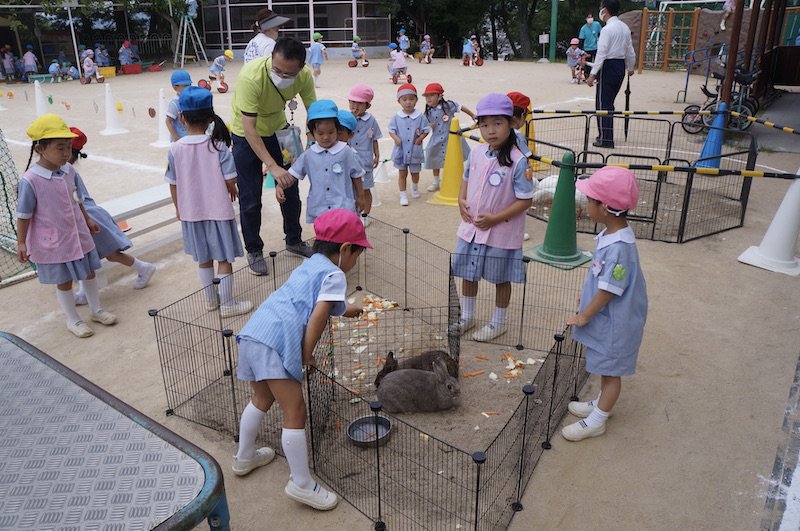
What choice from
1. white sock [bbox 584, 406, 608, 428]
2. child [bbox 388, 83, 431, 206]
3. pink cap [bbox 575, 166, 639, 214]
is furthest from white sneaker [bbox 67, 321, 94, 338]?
child [bbox 388, 83, 431, 206]

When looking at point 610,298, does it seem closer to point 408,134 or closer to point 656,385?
point 656,385

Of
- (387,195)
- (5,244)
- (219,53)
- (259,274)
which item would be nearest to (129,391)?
(259,274)

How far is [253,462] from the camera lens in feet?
11.2

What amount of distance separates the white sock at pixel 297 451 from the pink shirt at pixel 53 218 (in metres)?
2.62

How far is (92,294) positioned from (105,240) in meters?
0.56

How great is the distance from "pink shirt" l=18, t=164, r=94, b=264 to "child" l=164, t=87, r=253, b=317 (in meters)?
0.72

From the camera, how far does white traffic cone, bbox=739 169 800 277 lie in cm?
580

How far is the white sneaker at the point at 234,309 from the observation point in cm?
Result: 506

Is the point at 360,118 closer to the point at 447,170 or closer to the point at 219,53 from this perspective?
the point at 447,170

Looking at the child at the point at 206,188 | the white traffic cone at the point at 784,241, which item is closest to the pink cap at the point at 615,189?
the child at the point at 206,188

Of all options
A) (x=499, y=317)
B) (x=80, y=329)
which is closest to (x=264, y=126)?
(x=80, y=329)

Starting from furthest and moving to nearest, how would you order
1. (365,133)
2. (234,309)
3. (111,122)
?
(111,122) → (365,133) → (234,309)

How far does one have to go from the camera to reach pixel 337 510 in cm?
319

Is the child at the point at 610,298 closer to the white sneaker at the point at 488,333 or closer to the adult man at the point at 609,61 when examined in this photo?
the white sneaker at the point at 488,333
